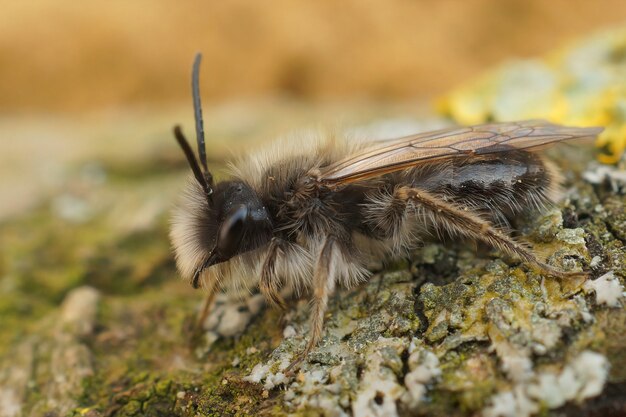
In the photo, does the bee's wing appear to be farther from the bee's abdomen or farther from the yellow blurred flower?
the yellow blurred flower

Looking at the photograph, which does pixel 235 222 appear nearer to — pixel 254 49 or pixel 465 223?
pixel 465 223

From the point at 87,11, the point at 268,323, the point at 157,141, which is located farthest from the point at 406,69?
the point at 268,323

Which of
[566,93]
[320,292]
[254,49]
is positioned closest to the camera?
[320,292]

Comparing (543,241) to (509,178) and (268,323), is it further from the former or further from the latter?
(268,323)

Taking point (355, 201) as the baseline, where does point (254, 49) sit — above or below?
above

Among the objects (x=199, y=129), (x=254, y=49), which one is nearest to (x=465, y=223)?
(x=199, y=129)
